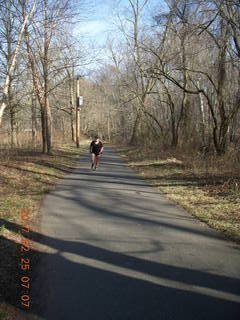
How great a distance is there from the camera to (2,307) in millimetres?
4070

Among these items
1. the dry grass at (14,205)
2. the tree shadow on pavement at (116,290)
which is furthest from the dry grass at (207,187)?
the dry grass at (14,205)

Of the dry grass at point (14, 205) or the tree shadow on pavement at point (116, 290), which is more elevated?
the dry grass at point (14, 205)

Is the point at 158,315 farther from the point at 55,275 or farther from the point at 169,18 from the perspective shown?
the point at 169,18

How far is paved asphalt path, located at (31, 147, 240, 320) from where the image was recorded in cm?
408

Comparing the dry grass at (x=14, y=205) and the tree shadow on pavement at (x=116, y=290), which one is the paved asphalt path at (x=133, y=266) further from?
the dry grass at (x=14, y=205)

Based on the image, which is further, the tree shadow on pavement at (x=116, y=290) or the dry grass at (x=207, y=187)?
the dry grass at (x=207, y=187)

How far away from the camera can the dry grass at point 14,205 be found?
4.46 meters

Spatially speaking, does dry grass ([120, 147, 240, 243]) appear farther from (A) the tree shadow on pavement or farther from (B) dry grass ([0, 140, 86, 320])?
(B) dry grass ([0, 140, 86, 320])

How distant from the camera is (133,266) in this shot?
5309mm

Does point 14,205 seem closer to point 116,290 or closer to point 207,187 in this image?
point 116,290

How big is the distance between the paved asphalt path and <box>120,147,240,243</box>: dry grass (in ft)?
1.77
